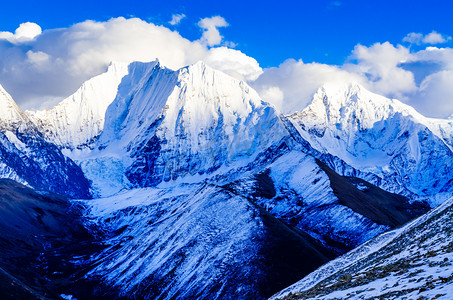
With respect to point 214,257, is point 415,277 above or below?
below

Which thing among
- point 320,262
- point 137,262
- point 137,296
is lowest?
point 320,262

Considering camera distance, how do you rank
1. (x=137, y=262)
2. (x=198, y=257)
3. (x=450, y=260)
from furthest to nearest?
(x=137, y=262) < (x=198, y=257) < (x=450, y=260)

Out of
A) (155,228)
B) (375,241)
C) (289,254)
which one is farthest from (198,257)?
(375,241)

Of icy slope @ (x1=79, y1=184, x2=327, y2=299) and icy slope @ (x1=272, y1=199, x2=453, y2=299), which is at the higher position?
icy slope @ (x1=79, y1=184, x2=327, y2=299)

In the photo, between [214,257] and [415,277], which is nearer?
[415,277]

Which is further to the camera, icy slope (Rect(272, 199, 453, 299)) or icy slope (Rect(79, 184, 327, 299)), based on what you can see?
icy slope (Rect(79, 184, 327, 299))

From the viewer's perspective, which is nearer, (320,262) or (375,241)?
(375,241)

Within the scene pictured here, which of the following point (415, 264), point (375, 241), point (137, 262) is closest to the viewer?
point (415, 264)

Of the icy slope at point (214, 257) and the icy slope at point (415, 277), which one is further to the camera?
the icy slope at point (214, 257)

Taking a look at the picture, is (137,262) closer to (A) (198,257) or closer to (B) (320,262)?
(A) (198,257)

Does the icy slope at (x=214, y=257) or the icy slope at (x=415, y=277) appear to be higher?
the icy slope at (x=214, y=257)

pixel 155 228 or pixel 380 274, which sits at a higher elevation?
pixel 155 228

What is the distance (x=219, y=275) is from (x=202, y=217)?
37.3 m

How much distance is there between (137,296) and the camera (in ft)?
463
